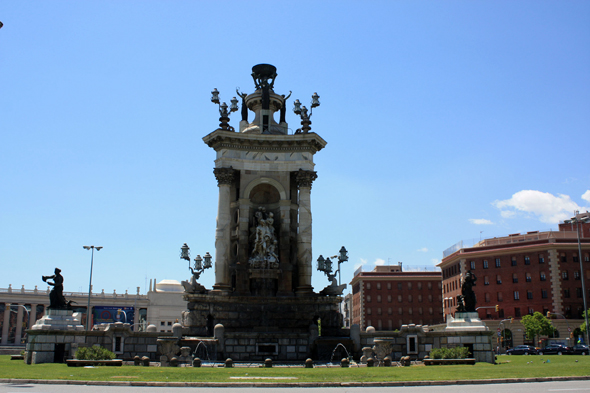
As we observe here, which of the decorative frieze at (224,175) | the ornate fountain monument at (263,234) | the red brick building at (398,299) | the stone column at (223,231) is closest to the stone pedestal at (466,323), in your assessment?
the ornate fountain monument at (263,234)

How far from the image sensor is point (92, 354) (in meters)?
29.1

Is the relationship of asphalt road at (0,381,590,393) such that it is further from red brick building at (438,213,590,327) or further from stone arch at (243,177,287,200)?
red brick building at (438,213,590,327)

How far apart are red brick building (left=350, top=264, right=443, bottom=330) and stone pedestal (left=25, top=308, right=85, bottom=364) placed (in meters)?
97.2

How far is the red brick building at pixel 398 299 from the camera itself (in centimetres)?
12531

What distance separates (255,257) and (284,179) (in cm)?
688

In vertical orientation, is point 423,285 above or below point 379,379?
above

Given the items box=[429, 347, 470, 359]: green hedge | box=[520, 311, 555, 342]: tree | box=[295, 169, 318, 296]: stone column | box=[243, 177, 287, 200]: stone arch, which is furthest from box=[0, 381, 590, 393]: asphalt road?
box=[520, 311, 555, 342]: tree

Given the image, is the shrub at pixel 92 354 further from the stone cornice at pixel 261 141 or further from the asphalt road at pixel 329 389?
the stone cornice at pixel 261 141

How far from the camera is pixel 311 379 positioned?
20.9 m

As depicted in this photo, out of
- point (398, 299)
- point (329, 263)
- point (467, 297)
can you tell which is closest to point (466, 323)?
point (467, 297)

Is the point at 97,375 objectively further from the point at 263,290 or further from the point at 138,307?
the point at 138,307

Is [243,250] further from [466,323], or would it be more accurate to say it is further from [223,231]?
[466,323]

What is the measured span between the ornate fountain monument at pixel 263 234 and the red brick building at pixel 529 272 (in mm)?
54132

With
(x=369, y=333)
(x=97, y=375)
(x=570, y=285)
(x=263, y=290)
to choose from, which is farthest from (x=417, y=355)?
(x=570, y=285)
